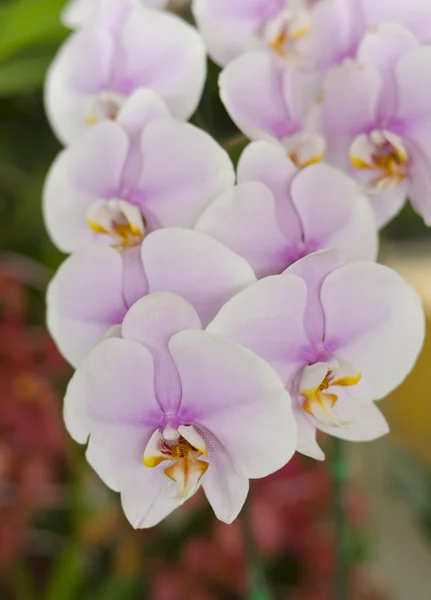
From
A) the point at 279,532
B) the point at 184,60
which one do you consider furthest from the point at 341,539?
the point at 184,60

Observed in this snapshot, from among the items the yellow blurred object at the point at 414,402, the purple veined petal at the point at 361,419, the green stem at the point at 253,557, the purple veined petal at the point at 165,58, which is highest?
Answer: the purple veined petal at the point at 165,58

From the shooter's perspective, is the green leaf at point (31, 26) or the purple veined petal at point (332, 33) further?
the green leaf at point (31, 26)

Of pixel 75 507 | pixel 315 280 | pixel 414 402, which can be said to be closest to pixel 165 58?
pixel 315 280

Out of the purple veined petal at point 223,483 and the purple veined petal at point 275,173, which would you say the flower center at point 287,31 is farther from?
the purple veined petal at point 223,483

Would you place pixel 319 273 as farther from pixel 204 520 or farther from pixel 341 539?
pixel 204 520

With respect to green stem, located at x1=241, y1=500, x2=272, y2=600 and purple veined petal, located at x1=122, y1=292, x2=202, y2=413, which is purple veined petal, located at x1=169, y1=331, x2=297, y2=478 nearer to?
purple veined petal, located at x1=122, y1=292, x2=202, y2=413

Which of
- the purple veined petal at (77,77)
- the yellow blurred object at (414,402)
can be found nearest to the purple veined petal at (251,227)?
the purple veined petal at (77,77)
